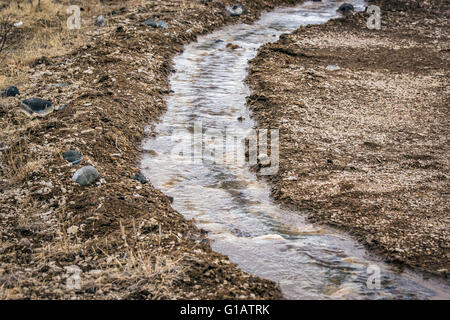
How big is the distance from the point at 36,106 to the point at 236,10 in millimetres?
6902

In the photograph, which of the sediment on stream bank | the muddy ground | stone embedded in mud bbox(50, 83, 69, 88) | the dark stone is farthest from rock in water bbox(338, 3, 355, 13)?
the dark stone

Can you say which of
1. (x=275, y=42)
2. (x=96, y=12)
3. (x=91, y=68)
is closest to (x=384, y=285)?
(x=91, y=68)

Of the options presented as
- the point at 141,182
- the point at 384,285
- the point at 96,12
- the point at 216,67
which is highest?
the point at 96,12

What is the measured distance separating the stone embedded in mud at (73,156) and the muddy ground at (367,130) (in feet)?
6.14

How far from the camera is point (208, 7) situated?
11.4m

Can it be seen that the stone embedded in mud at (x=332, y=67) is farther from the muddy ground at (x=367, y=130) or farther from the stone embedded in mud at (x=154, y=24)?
the stone embedded in mud at (x=154, y=24)

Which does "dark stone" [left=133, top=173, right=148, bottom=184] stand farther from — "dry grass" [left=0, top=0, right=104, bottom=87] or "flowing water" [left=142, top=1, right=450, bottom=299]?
"dry grass" [left=0, top=0, right=104, bottom=87]

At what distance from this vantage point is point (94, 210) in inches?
165

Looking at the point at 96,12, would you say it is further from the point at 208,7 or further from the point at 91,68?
the point at 91,68

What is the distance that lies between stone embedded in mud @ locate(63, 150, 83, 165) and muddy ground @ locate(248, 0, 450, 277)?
187 cm

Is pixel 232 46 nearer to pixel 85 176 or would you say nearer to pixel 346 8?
pixel 346 8

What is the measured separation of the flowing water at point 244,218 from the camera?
12.2 feet

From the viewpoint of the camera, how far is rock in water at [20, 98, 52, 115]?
234 inches
